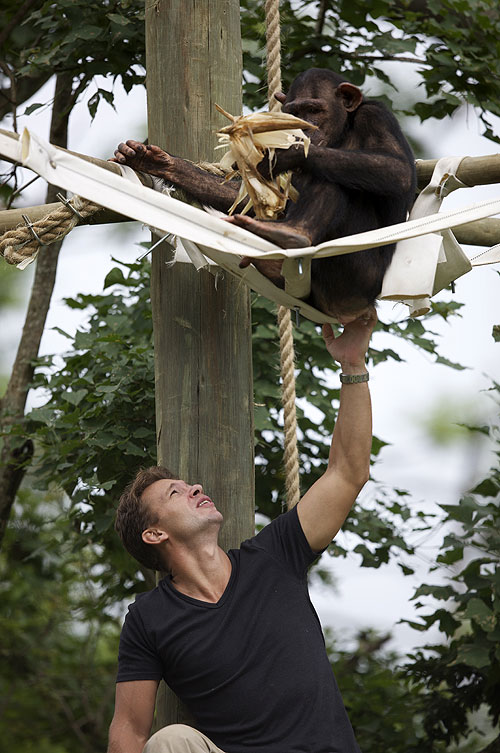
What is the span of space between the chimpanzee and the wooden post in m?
0.19

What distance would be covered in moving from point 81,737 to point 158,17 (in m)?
4.15

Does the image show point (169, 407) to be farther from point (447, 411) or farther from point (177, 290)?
point (447, 411)

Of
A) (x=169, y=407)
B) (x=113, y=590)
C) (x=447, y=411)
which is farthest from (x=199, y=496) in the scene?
(x=447, y=411)

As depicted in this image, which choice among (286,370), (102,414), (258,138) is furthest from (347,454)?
(102,414)

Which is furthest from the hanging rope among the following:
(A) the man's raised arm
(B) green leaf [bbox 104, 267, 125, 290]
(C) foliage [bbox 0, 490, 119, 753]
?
(C) foliage [bbox 0, 490, 119, 753]

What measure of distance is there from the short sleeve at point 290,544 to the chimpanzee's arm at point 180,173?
0.72m

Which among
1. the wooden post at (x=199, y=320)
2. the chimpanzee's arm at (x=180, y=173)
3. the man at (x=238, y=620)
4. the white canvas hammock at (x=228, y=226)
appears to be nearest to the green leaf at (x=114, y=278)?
the wooden post at (x=199, y=320)

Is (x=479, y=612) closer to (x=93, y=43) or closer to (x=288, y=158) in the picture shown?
(x=288, y=158)

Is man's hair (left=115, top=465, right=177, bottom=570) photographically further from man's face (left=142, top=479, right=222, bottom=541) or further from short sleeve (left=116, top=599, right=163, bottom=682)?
short sleeve (left=116, top=599, right=163, bottom=682)

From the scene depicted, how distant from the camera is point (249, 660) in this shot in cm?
187

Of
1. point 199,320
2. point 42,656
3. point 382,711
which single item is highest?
point 199,320

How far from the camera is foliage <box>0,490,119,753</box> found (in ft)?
18.0

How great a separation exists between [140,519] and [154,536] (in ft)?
0.19

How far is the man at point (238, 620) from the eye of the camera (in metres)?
1.84
